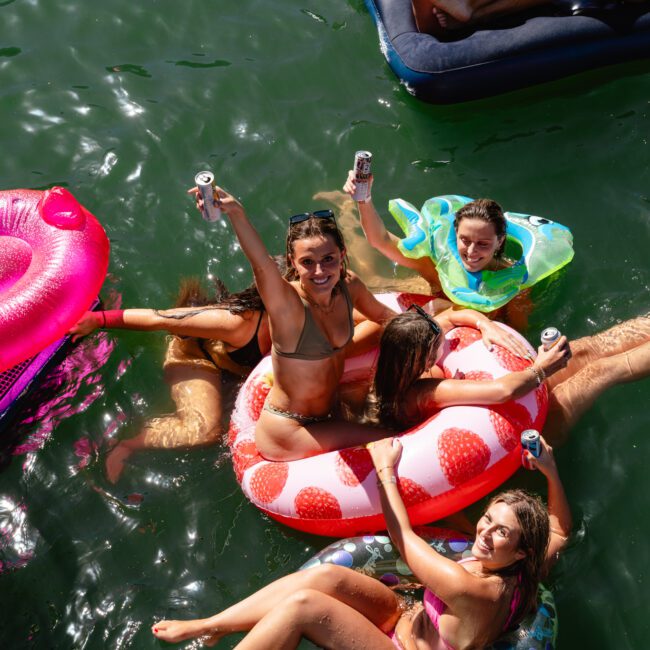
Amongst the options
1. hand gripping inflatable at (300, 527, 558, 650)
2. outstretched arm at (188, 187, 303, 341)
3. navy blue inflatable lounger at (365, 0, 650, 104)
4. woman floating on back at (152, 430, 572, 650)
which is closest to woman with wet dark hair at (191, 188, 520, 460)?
outstretched arm at (188, 187, 303, 341)

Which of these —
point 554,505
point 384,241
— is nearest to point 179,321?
point 384,241

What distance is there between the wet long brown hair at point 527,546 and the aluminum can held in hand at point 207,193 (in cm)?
187

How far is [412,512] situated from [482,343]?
1072 millimetres

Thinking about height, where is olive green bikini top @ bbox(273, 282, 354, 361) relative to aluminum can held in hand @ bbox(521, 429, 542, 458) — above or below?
above

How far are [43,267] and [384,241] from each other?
2.12m

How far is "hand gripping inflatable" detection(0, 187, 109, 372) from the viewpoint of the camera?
4578mm

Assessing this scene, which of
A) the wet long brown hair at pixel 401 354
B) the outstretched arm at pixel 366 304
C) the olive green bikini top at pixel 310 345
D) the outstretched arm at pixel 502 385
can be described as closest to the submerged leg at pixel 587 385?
the outstretched arm at pixel 502 385

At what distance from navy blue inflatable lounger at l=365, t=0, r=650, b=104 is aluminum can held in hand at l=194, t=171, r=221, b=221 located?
3.41 metres

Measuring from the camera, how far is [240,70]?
7059 millimetres

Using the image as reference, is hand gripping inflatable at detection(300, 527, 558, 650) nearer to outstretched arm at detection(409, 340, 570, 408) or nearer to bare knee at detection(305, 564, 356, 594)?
bare knee at detection(305, 564, 356, 594)

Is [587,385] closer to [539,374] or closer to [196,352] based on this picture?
[539,374]

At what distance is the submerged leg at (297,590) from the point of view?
3988 mm

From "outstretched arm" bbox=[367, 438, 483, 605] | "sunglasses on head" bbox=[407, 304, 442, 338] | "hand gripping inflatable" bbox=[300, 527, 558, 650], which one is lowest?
"hand gripping inflatable" bbox=[300, 527, 558, 650]

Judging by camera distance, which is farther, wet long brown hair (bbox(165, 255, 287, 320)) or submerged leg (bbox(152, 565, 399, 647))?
wet long brown hair (bbox(165, 255, 287, 320))
